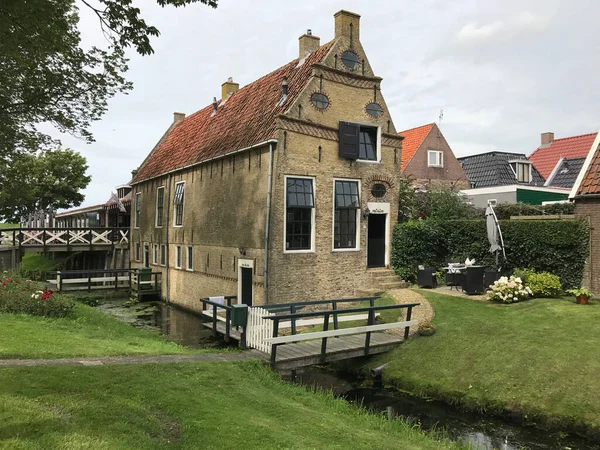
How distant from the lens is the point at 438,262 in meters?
18.8

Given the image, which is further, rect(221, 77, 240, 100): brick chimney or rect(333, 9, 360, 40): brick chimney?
rect(221, 77, 240, 100): brick chimney

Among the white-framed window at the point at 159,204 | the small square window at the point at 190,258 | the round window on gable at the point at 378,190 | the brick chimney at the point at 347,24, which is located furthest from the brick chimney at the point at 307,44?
the white-framed window at the point at 159,204

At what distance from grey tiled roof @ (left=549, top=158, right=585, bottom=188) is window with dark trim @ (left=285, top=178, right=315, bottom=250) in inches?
727

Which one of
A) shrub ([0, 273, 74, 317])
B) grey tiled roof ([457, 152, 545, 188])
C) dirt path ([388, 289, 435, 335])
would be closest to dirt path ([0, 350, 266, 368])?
dirt path ([388, 289, 435, 335])

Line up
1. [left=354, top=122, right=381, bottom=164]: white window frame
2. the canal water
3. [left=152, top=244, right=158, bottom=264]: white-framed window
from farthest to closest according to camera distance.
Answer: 1. [left=152, top=244, right=158, bottom=264]: white-framed window
2. [left=354, top=122, right=381, bottom=164]: white window frame
3. the canal water

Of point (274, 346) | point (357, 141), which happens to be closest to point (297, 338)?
point (274, 346)

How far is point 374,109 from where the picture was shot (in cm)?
1772

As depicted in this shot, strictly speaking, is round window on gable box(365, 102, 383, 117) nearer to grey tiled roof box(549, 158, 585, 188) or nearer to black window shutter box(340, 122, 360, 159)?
black window shutter box(340, 122, 360, 159)

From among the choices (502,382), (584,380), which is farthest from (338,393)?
(584,380)

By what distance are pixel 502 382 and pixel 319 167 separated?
9251 mm

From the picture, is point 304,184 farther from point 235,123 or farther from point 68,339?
point 68,339

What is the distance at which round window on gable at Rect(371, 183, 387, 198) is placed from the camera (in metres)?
17.9

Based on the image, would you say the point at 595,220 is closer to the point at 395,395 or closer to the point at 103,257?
the point at 395,395

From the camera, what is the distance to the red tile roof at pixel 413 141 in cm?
2803
